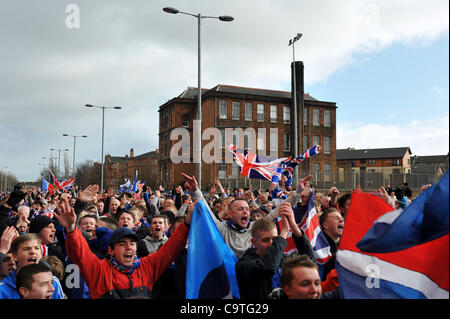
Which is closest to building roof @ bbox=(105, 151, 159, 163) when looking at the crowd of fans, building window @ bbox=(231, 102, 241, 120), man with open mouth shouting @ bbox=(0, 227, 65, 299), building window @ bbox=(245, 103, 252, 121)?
→ building window @ bbox=(245, 103, 252, 121)

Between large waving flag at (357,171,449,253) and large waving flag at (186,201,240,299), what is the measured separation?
5.23 ft

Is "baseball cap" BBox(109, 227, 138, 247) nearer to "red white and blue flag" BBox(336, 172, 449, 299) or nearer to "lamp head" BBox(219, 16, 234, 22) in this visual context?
"red white and blue flag" BBox(336, 172, 449, 299)

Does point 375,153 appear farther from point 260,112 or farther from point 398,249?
point 398,249

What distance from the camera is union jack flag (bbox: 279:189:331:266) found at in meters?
4.79

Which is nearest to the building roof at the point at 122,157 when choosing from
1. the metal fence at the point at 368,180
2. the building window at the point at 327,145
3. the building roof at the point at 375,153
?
the building roof at the point at 375,153

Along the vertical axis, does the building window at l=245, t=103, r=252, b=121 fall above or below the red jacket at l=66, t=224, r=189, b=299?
above

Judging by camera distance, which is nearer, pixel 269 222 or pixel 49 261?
pixel 269 222

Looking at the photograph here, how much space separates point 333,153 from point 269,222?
179 ft

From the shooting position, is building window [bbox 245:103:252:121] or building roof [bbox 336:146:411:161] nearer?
building window [bbox 245:103:252:121]

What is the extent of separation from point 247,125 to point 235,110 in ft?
7.87
